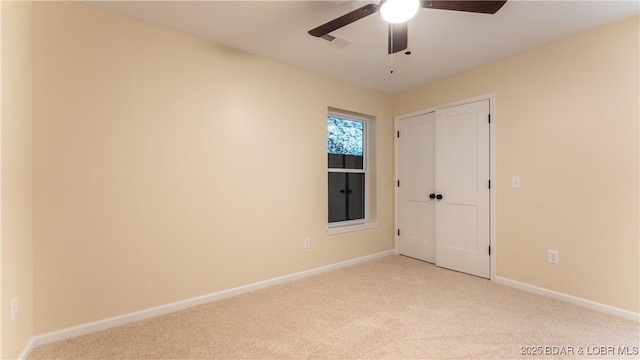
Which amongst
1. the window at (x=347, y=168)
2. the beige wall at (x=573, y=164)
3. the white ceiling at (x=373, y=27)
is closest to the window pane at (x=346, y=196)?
the window at (x=347, y=168)

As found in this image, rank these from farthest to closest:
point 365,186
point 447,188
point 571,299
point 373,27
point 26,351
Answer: point 365,186 < point 447,188 < point 571,299 < point 373,27 < point 26,351

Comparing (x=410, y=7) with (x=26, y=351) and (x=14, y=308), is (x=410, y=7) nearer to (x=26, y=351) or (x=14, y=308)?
(x=14, y=308)

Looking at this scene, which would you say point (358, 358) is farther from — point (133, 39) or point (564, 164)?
point (133, 39)

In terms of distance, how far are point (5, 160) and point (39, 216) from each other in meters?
0.53

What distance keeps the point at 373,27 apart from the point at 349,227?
94.4 inches

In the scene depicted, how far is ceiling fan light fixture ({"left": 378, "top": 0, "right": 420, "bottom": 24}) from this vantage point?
1572mm

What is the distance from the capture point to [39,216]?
198 centimetres

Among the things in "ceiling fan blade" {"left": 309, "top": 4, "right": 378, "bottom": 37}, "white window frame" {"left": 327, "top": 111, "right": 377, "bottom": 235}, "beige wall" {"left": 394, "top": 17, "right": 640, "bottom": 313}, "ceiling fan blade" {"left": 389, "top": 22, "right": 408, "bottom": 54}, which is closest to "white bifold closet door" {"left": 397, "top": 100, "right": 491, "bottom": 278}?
"beige wall" {"left": 394, "top": 17, "right": 640, "bottom": 313}

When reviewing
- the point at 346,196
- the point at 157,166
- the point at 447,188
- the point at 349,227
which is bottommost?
the point at 349,227

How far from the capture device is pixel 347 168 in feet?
13.4

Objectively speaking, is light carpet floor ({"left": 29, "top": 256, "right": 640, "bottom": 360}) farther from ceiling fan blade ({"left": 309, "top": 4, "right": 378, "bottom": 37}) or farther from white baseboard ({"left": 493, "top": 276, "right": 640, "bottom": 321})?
ceiling fan blade ({"left": 309, "top": 4, "right": 378, "bottom": 37})

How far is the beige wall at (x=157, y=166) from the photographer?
6.72ft

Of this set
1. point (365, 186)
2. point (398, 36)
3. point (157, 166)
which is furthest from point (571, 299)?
point (157, 166)

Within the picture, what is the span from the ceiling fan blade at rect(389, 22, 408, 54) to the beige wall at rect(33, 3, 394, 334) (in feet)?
4.64
